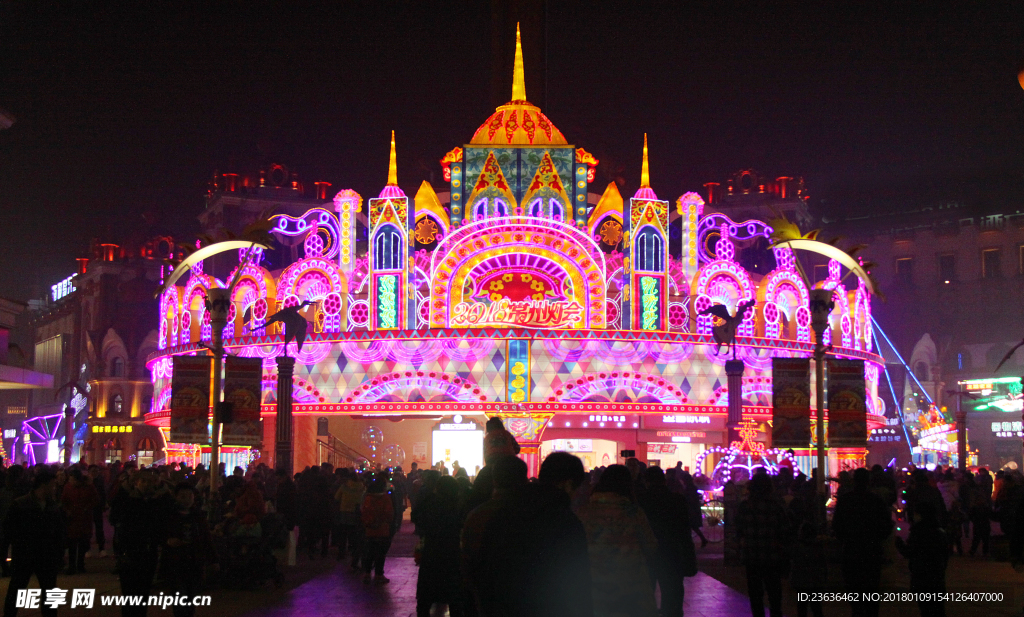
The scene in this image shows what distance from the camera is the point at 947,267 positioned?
71.6 meters

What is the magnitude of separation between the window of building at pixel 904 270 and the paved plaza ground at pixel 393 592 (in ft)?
174

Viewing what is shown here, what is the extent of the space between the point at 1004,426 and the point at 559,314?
37632 mm

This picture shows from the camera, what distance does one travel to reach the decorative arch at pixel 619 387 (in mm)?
40531

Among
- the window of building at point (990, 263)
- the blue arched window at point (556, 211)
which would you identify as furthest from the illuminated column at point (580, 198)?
the window of building at point (990, 263)

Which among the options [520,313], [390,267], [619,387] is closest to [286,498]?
[520,313]

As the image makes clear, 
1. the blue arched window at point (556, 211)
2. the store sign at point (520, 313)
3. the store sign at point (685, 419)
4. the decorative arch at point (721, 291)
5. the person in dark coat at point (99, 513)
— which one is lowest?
the person in dark coat at point (99, 513)

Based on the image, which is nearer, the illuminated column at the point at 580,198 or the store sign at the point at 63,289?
the illuminated column at the point at 580,198

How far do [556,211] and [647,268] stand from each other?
13.9ft

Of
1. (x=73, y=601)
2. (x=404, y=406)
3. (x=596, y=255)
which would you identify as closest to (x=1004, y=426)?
(x=596, y=255)

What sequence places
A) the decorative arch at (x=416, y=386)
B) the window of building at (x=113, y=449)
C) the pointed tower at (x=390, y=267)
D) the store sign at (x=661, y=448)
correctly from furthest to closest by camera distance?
1. the window of building at (x=113, y=449)
2. the store sign at (x=661, y=448)
3. the pointed tower at (x=390, y=267)
4. the decorative arch at (x=416, y=386)

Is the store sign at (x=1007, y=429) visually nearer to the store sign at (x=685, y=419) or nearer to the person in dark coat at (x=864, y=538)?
the store sign at (x=685, y=419)

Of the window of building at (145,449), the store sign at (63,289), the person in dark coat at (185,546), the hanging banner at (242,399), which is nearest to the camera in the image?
the person in dark coat at (185,546)

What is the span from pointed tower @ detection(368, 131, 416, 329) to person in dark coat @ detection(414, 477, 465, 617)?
28238 millimetres

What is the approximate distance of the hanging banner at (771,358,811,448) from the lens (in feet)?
67.4
